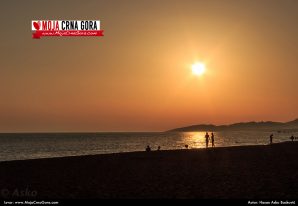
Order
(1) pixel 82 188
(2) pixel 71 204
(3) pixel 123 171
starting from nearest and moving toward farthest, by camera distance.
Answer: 1. (2) pixel 71 204
2. (1) pixel 82 188
3. (3) pixel 123 171

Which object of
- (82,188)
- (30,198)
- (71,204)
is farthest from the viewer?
(82,188)

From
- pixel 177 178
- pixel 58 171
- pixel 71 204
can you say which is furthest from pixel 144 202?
pixel 58 171

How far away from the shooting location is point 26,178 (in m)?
22.6

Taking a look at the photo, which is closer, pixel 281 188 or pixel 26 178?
pixel 281 188

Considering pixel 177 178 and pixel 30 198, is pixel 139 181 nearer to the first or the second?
pixel 177 178

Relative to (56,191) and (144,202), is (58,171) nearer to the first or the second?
(56,191)

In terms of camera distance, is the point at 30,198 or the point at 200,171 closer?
the point at 30,198

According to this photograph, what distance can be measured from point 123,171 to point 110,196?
958 centimetres

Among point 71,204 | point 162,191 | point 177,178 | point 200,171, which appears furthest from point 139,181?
point 71,204

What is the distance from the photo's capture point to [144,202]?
1352 cm

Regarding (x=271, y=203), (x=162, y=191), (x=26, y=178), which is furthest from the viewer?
(x=26, y=178)

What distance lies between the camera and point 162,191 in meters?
16.6

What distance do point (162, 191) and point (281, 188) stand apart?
16.9ft

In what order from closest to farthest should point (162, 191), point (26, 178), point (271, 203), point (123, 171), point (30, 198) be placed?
point (271, 203)
point (30, 198)
point (162, 191)
point (26, 178)
point (123, 171)
